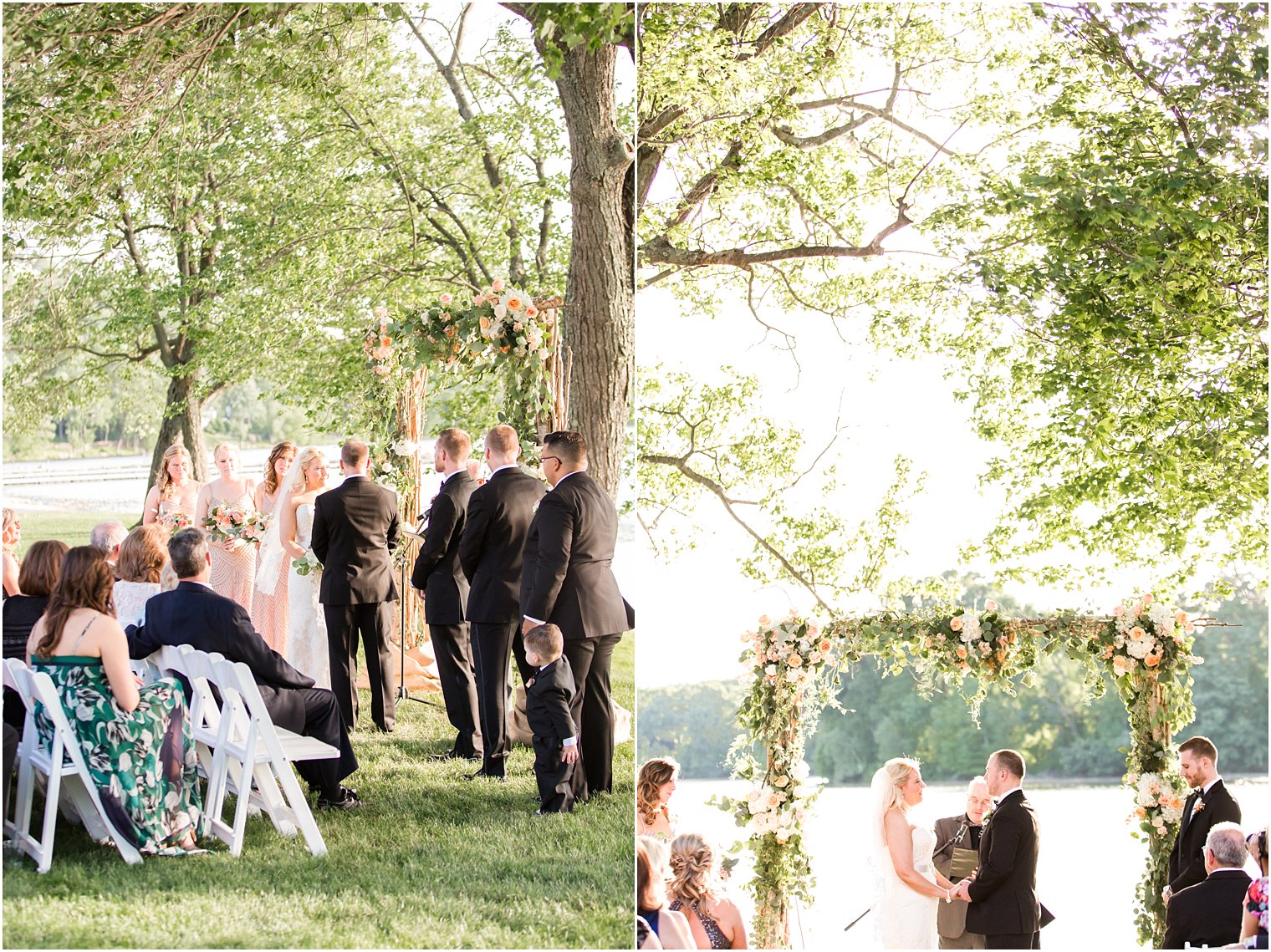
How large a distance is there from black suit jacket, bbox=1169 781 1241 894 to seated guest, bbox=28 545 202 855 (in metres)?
4.12

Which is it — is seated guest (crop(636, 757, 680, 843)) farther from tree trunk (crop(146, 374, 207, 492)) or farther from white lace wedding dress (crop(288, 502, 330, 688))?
tree trunk (crop(146, 374, 207, 492))

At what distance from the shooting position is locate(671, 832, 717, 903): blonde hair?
15.5ft

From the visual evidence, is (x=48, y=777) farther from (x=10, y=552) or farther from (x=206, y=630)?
(x=10, y=552)

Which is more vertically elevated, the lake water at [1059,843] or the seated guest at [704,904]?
the seated guest at [704,904]

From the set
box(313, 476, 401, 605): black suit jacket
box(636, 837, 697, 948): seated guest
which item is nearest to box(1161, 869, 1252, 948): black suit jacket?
box(636, 837, 697, 948): seated guest

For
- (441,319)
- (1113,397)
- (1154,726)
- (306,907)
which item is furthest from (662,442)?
(306,907)

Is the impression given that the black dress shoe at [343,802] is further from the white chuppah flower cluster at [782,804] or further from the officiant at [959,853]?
the officiant at [959,853]

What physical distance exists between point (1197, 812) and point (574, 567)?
289cm

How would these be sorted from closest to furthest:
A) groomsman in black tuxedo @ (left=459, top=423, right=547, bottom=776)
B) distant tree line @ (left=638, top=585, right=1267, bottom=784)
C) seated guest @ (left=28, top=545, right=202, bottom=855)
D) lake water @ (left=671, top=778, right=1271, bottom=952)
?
seated guest @ (left=28, top=545, right=202, bottom=855)
groomsman in black tuxedo @ (left=459, top=423, right=547, bottom=776)
lake water @ (left=671, top=778, right=1271, bottom=952)
distant tree line @ (left=638, top=585, right=1267, bottom=784)

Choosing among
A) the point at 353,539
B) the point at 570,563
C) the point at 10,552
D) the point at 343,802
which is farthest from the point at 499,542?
the point at 10,552

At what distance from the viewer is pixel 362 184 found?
10.3 metres

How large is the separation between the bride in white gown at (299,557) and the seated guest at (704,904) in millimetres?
2628

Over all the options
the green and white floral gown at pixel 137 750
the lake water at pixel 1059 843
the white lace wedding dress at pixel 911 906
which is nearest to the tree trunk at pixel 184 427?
the green and white floral gown at pixel 137 750

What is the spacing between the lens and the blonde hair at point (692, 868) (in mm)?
4727
